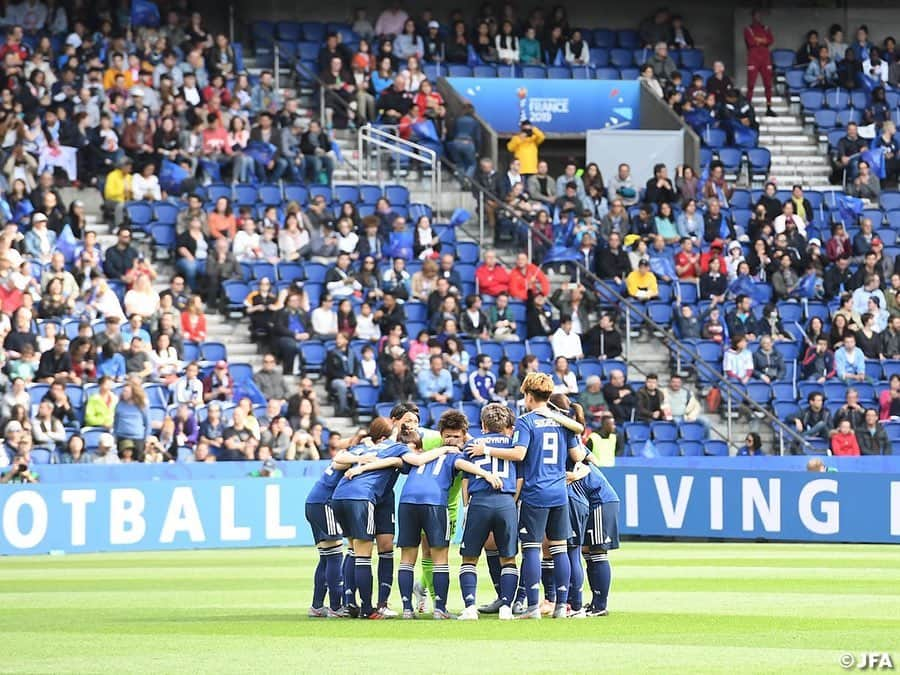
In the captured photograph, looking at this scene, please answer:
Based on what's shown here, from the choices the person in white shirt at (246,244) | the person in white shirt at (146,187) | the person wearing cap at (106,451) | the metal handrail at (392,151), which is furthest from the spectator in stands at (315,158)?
the person wearing cap at (106,451)

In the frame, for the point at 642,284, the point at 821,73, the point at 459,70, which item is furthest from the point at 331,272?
the point at 821,73

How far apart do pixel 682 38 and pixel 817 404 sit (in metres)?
11.4

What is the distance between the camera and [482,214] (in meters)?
32.0

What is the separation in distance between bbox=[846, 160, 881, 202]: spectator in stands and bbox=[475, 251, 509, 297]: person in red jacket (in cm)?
817

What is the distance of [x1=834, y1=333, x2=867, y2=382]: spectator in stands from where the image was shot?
97.8ft

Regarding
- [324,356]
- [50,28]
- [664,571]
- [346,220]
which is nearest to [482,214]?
[346,220]

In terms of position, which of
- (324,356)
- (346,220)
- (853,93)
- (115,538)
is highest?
(853,93)

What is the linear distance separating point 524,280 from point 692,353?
112 inches

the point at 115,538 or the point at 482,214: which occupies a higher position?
the point at 482,214

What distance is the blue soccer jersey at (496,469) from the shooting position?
1404 centimetres

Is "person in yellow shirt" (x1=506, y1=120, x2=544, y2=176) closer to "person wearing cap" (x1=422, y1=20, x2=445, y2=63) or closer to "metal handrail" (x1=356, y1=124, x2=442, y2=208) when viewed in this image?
"metal handrail" (x1=356, y1=124, x2=442, y2=208)

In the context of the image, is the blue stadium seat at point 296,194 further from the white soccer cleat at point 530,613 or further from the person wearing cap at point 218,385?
the white soccer cleat at point 530,613

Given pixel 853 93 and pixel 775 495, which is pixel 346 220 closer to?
pixel 775 495

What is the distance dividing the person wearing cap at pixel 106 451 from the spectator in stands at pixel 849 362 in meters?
11.5
